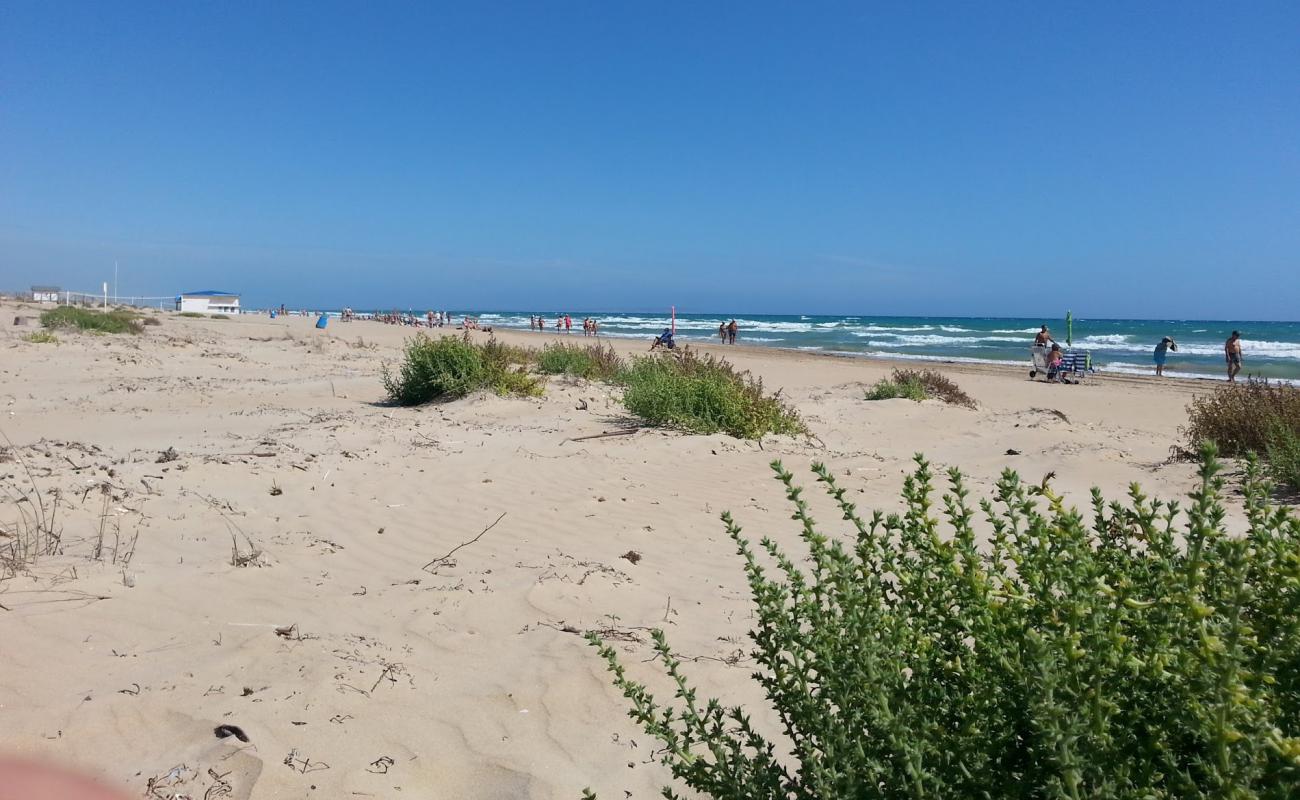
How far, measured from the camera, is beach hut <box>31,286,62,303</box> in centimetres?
4684

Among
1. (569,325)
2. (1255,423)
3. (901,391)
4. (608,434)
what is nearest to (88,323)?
(608,434)

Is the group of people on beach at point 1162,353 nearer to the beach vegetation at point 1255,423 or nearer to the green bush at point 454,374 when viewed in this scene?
the beach vegetation at point 1255,423

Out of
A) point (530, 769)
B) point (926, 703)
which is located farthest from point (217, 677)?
point (926, 703)

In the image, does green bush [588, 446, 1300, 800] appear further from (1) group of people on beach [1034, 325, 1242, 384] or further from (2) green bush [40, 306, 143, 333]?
(2) green bush [40, 306, 143, 333]

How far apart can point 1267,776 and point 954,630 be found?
2.04 ft

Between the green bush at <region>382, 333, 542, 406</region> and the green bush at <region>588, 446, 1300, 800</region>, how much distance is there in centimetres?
999

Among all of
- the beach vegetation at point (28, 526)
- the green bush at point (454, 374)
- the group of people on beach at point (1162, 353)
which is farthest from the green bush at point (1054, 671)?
the group of people on beach at point (1162, 353)

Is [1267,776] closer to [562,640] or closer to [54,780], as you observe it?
[54,780]

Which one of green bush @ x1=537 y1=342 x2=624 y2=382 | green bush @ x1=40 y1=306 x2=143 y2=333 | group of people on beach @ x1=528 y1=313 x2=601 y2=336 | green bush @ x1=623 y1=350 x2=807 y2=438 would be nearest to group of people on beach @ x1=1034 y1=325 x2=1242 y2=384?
green bush @ x1=537 y1=342 x2=624 y2=382

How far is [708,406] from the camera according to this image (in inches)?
382

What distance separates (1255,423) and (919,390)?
18.7 ft

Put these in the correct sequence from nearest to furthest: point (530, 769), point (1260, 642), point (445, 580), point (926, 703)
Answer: point (1260, 642)
point (926, 703)
point (530, 769)
point (445, 580)

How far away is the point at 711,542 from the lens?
5.99 meters

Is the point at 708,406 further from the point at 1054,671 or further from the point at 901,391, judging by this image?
the point at 1054,671
